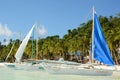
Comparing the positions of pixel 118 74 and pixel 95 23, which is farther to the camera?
pixel 118 74

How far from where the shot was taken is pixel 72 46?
2953 inches

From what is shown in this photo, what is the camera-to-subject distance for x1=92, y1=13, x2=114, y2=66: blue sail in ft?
89.1

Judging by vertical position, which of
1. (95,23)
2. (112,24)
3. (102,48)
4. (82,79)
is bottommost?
(82,79)

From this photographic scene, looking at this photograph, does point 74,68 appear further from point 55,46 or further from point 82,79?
point 55,46

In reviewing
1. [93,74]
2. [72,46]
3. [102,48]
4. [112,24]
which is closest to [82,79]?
[93,74]

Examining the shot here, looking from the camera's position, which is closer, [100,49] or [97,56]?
[97,56]

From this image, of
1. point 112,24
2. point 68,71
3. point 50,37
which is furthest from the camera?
point 50,37

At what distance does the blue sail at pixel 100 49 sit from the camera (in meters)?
27.1

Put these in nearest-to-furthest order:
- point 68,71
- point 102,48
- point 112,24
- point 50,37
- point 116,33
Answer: point 102,48, point 68,71, point 116,33, point 112,24, point 50,37

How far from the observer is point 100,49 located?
1088 inches

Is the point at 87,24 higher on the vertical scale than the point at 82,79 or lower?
higher

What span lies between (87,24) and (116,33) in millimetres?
19146

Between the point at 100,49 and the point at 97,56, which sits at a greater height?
the point at 100,49

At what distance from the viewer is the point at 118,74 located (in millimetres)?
32938
